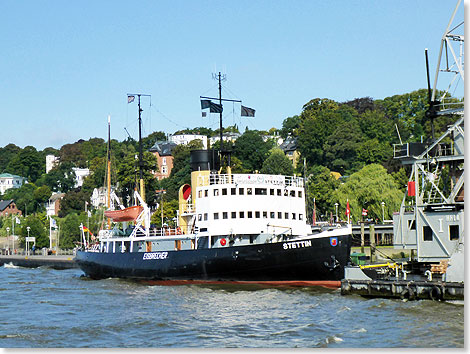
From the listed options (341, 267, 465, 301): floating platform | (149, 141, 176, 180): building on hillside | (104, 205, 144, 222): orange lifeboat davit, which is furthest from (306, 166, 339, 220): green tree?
(149, 141, 176, 180): building on hillside

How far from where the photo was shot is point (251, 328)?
28.5 meters

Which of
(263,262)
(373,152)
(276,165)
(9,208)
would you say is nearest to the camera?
(263,262)

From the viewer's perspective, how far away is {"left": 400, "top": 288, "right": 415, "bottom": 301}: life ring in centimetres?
3319

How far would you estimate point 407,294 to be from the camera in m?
33.4

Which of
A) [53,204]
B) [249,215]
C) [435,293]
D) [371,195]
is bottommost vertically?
[435,293]

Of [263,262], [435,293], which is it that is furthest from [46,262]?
[435,293]

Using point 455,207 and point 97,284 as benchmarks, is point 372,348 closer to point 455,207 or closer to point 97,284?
point 455,207

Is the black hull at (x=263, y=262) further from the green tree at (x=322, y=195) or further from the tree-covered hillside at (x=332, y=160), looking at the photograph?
the green tree at (x=322, y=195)

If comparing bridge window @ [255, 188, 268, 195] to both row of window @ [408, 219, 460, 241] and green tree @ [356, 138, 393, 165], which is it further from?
green tree @ [356, 138, 393, 165]

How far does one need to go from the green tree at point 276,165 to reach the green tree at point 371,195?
25.4 metres

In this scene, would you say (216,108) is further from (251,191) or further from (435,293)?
(435,293)

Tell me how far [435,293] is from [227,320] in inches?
347

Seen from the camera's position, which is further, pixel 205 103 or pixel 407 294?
pixel 205 103

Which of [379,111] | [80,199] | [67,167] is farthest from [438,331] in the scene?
[67,167]
